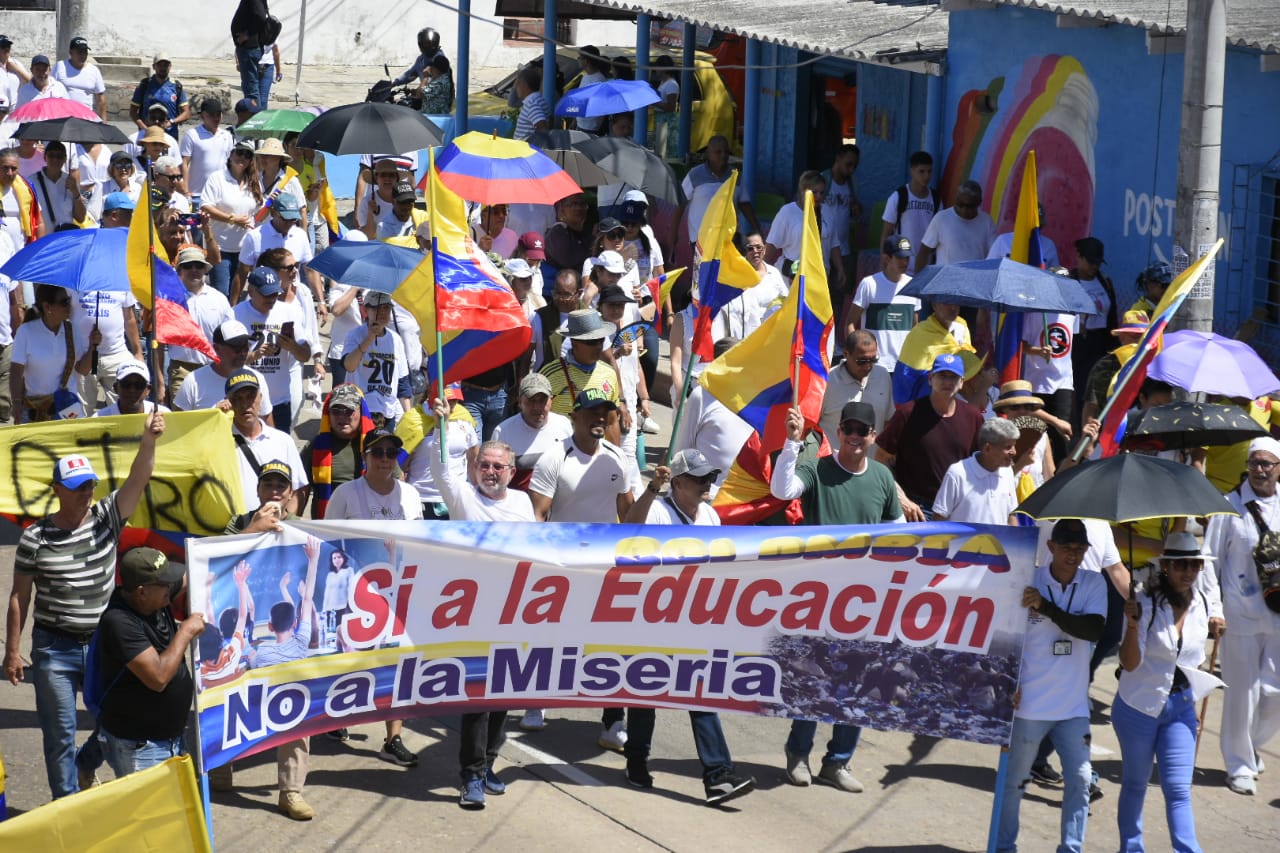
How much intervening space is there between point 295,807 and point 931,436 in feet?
13.0

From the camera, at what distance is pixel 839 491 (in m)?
9.01

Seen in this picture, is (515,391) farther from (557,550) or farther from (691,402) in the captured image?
(557,550)

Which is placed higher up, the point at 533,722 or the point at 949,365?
the point at 949,365

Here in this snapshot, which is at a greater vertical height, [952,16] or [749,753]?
[952,16]

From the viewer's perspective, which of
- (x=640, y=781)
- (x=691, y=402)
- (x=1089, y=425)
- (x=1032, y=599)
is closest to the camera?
(x=1032, y=599)

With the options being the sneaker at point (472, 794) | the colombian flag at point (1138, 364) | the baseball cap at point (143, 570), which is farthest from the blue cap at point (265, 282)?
the colombian flag at point (1138, 364)

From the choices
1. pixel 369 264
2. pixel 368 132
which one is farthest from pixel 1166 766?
pixel 368 132

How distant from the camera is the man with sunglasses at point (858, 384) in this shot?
34.9 ft

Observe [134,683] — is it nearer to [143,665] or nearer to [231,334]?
[143,665]

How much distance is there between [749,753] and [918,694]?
149 cm

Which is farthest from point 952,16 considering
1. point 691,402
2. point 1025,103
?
point 691,402

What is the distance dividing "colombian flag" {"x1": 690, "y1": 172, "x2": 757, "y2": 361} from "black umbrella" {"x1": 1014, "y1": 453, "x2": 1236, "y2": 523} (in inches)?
141

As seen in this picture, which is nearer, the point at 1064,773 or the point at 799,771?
the point at 1064,773

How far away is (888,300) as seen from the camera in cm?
1327
